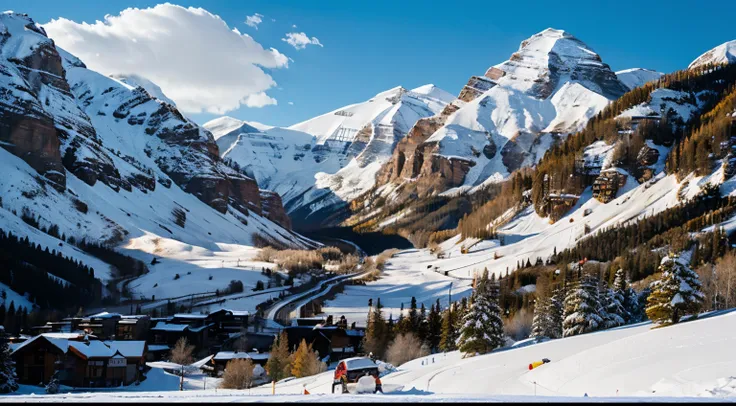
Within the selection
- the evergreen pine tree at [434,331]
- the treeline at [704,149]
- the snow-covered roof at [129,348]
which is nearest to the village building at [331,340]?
the evergreen pine tree at [434,331]

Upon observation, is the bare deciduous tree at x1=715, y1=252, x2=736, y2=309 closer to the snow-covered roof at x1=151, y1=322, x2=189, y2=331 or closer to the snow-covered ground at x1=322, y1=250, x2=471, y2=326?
the snow-covered ground at x1=322, y1=250, x2=471, y2=326

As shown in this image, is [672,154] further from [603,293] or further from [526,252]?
[603,293]

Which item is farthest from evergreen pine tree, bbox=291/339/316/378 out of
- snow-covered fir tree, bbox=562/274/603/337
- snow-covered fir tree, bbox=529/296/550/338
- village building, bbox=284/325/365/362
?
village building, bbox=284/325/365/362

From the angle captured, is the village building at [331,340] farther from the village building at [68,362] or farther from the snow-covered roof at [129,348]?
the village building at [68,362]

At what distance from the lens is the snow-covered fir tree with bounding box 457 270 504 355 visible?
56.4 meters

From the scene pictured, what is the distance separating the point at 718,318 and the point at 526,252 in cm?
12884

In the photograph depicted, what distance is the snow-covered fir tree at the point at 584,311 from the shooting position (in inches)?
2399

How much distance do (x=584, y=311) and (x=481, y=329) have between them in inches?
430

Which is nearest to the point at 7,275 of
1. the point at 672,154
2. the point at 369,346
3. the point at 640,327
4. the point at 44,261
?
the point at 44,261

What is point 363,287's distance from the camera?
170 m

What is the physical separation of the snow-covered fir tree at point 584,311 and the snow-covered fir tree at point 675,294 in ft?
32.6

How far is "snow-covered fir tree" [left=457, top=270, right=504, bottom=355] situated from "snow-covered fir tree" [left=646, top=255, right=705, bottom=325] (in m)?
12.4

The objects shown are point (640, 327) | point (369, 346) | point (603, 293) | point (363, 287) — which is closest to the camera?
point (640, 327)

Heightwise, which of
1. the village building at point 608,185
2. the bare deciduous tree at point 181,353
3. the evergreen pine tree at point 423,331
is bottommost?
the bare deciduous tree at point 181,353
